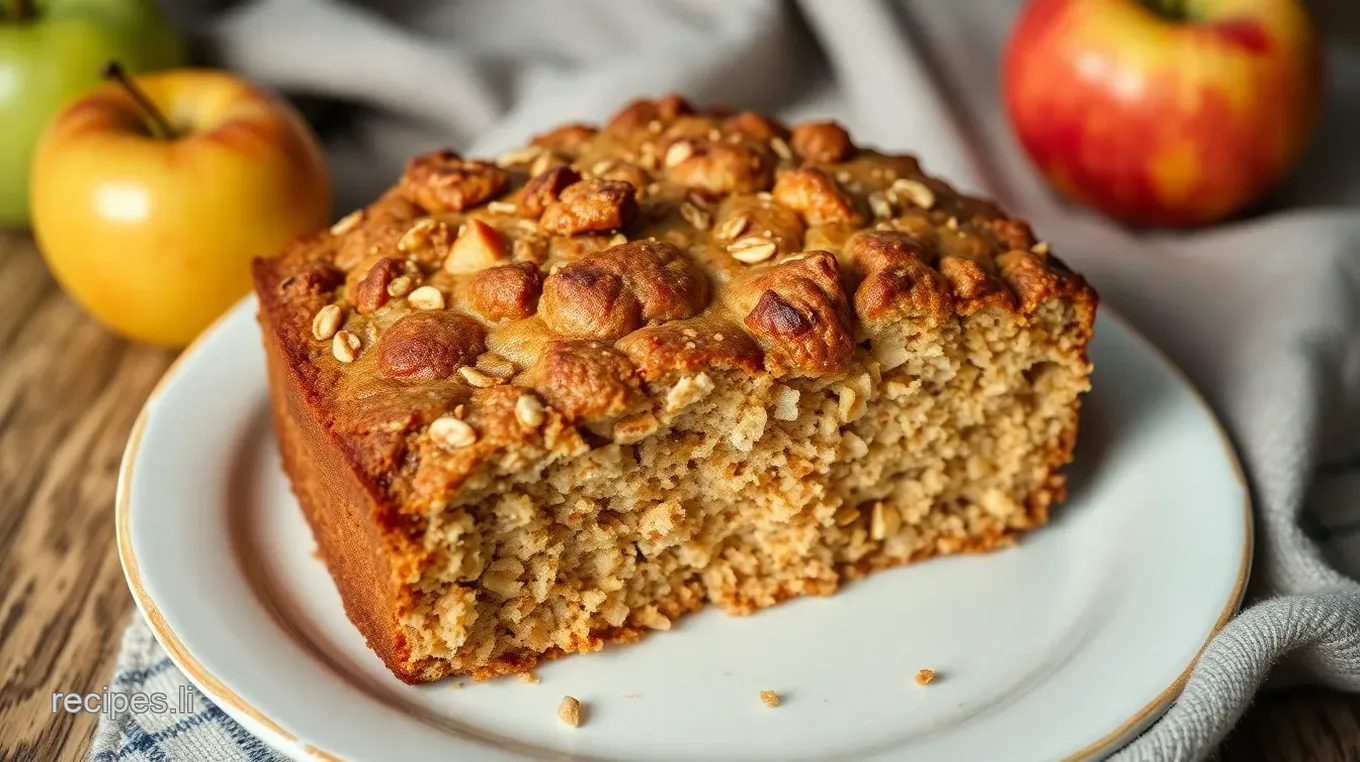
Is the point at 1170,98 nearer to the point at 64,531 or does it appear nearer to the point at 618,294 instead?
the point at 618,294

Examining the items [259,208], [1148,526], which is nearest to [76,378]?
[259,208]

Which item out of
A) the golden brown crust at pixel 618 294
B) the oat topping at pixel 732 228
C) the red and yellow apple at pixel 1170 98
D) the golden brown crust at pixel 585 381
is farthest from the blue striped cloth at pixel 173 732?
the red and yellow apple at pixel 1170 98

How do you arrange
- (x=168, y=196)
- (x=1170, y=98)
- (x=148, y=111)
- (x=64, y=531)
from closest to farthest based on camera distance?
(x=64, y=531) < (x=168, y=196) < (x=148, y=111) < (x=1170, y=98)

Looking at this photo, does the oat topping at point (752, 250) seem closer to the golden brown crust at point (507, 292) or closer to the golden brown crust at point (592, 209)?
the golden brown crust at point (592, 209)

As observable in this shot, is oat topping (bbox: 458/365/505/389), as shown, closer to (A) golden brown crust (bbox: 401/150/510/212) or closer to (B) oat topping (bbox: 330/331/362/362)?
(B) oat topping (bbox: 330/331/362/362)

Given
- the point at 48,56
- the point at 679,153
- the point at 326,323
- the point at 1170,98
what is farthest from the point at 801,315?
the point at 48,56

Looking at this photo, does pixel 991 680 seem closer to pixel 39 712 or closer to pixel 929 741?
pixel 929 741
